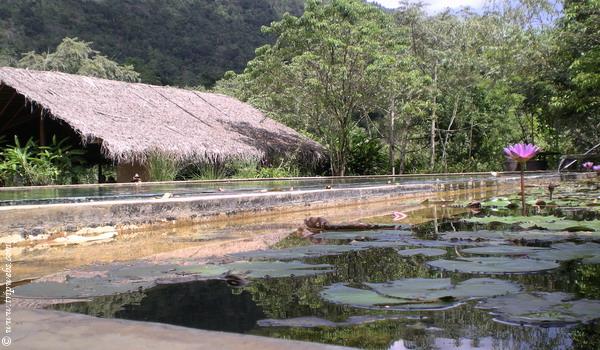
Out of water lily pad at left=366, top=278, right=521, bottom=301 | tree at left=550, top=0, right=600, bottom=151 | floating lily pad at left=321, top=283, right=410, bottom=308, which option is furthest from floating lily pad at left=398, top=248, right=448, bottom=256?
tree at left=550, top=0, right=600, bottom=151

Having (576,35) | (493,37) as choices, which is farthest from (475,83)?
(576,35)

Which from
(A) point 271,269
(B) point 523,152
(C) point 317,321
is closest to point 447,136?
(B) point 523,152

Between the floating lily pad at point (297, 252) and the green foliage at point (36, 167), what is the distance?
30.0ft

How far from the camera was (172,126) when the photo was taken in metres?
14.2

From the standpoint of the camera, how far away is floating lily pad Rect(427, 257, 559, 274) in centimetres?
209

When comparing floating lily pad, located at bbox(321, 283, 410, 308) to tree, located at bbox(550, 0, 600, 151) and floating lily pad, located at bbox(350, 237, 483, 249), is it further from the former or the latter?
tree, located at bbox(550, 0, 600, 151)

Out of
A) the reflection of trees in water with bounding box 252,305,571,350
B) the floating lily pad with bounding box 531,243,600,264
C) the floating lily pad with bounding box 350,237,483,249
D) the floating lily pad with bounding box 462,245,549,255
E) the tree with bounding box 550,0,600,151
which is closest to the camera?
the reflection of trees in water with bounding box 252,305,571,350

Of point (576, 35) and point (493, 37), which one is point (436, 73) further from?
point (576, 35)

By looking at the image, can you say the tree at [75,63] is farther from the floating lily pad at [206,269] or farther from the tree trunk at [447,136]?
the floating lily pad at [206,269]

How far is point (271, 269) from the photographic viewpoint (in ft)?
7.54

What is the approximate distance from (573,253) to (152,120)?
12926mm

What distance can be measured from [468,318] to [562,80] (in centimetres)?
1937

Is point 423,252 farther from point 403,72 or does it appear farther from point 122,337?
point 403,72

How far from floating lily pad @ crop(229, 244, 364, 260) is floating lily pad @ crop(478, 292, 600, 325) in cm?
118
